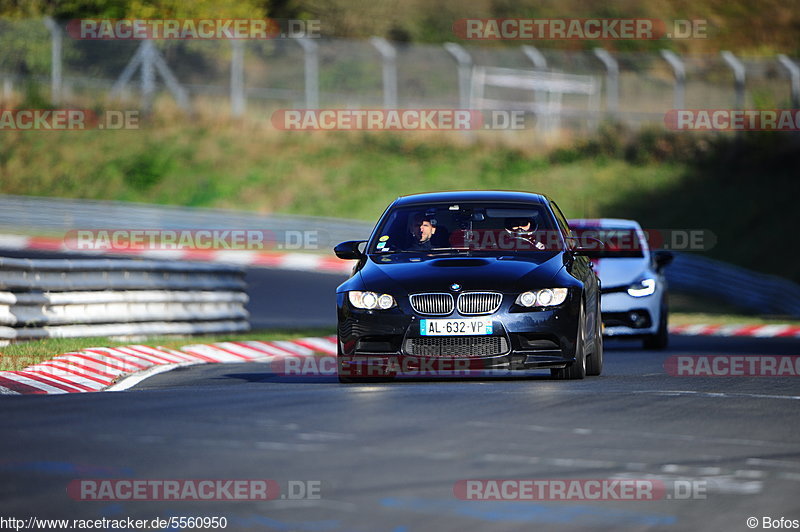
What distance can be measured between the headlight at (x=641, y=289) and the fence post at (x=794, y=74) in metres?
20.7

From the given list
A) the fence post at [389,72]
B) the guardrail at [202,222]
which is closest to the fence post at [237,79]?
the fence post at [389,72]

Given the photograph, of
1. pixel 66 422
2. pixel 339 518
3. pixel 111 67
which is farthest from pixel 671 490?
pixel 111 67

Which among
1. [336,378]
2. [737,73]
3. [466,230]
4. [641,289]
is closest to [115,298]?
[336,378]

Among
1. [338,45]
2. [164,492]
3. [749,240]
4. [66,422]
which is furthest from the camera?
[338,45]

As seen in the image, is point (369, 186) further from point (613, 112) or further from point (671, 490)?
point (671, 490)

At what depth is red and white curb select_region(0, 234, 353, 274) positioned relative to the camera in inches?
1286

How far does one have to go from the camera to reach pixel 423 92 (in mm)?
44438

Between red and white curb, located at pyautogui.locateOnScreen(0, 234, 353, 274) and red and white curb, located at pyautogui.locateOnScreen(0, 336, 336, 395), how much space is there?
13958 mm

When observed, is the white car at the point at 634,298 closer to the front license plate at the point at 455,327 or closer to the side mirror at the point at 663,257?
the side mirror at the point at 663,257

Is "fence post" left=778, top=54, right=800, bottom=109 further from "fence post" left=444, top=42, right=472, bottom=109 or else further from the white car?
the white car

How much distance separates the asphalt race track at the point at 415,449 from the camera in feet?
20.4

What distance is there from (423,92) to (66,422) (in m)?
36.5

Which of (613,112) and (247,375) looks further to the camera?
(613,112)

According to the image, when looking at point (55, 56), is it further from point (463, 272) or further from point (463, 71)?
point (463, 272)
